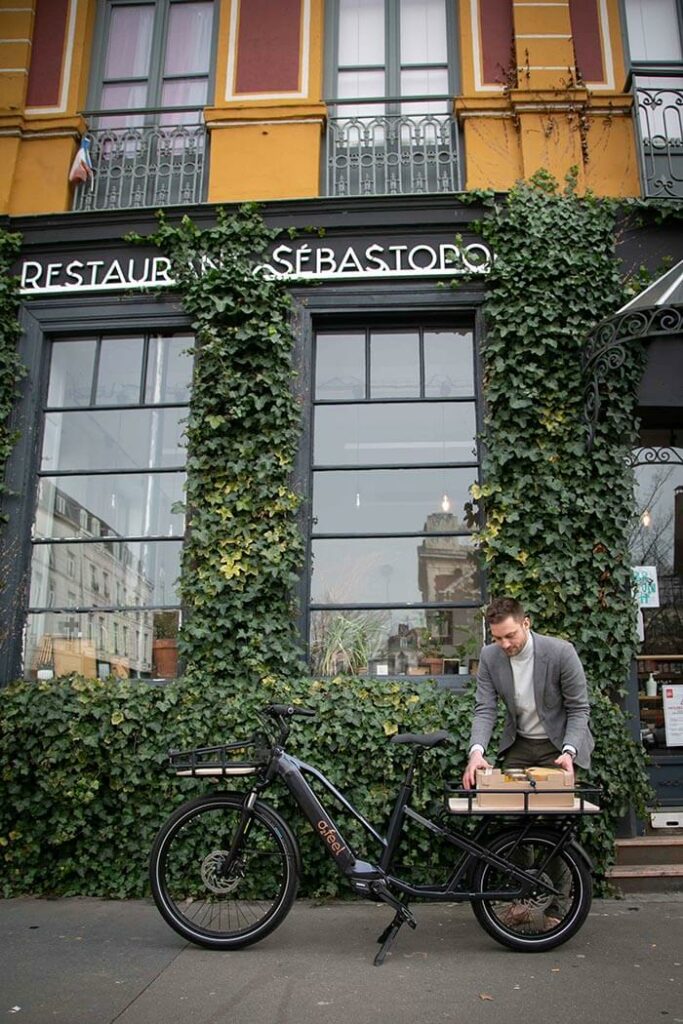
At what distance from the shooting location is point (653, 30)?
796 cm

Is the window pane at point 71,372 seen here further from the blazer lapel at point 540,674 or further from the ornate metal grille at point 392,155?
the blazer lapel at point 540,674

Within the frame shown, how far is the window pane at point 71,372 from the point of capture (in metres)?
7.37

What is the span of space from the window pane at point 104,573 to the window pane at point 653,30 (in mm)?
6183

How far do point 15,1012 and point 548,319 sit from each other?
560 centimetres

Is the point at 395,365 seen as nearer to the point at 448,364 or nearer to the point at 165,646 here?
the point at 448,364

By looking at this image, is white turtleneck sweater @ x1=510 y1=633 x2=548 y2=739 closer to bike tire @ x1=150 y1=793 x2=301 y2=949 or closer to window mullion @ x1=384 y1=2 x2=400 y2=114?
bike tire @ x1=150 y1=793 x2=301 y2=949

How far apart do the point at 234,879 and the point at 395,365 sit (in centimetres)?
434

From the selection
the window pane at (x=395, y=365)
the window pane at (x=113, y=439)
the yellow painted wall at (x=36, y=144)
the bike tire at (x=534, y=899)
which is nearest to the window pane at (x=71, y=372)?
the window pane at (x=113, y=439)

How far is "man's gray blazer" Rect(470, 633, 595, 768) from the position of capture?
4453 mm

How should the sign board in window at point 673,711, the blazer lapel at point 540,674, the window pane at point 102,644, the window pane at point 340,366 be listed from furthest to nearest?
the window pane at point 340,366 → the sign board in window at point 673,711 → the window pane at point 102,644 → the blazer lapel at point 540,674

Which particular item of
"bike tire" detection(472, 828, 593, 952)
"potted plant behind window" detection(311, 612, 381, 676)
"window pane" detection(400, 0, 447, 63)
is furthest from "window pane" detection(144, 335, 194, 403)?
"bike tire" detection(472, 828, 593, 952)

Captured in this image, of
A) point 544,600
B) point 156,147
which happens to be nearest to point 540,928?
point 544,600

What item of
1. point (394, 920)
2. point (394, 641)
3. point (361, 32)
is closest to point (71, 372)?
point (394, 641)

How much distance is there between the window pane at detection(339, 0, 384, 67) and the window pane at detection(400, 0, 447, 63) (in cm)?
22
